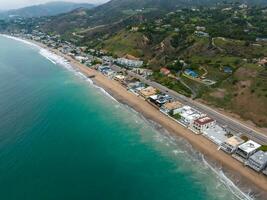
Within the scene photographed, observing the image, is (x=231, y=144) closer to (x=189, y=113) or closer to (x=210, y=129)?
(x=210, y=129)

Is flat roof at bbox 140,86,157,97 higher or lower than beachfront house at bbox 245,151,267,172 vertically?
lower

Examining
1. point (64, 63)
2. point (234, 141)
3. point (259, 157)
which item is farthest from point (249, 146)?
point (64, 63)

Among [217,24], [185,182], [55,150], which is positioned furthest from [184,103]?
[217,24]

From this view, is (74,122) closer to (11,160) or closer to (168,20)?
(11,160)

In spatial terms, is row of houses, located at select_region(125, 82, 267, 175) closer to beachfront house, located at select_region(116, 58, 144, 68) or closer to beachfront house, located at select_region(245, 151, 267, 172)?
beachfront house, located at select_region(245, 151, 267, 172)

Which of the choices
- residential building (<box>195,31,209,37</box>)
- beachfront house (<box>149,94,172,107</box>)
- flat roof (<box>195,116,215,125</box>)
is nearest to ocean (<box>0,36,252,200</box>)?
flat roof (<box>195,116,215,125</box>)

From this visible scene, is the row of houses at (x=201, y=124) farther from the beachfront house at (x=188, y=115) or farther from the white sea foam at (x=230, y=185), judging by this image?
the white sea foam at (x=230, y=185)
